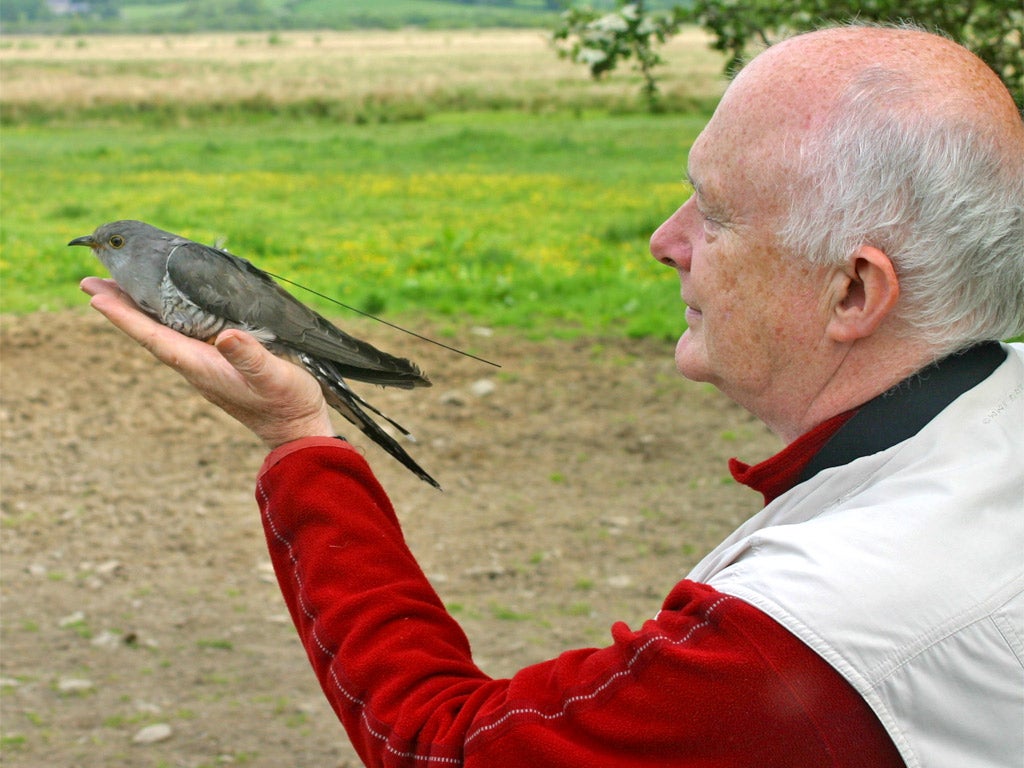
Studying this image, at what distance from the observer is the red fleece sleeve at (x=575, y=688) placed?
1289 millimetres

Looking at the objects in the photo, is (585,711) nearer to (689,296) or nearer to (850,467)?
(850,467)

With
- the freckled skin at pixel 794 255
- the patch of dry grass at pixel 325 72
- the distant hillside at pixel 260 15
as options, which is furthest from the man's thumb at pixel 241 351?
the distant hillside at pixel 260 15

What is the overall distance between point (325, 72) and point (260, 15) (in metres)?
57.7

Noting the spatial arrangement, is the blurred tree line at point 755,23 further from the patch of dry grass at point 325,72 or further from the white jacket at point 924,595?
the white jacket at point 924,595

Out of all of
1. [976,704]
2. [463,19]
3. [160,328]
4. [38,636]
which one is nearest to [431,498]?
[38,636]

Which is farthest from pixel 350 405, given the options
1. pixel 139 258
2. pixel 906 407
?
pixel 906 407

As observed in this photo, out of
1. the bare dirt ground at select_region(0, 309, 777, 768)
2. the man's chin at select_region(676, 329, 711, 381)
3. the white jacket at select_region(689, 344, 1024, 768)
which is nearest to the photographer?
the white jacket at select_region(689, 344, 1024, 768)

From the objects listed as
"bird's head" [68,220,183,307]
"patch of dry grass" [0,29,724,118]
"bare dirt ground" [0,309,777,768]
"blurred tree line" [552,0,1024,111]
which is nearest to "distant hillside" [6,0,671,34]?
"patch of dry grass" [0,29,724,118]

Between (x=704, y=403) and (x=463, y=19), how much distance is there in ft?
302

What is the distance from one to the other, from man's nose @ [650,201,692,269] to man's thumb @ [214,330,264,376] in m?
0.68

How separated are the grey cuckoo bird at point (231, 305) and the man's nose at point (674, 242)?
3.06 ft

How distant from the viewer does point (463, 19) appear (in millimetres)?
94438

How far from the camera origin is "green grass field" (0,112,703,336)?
372 inches

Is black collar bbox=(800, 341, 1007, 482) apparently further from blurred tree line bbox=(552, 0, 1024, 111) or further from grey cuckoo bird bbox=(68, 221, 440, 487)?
blurred tree line bbox=(552, 0, 1024, 111)
